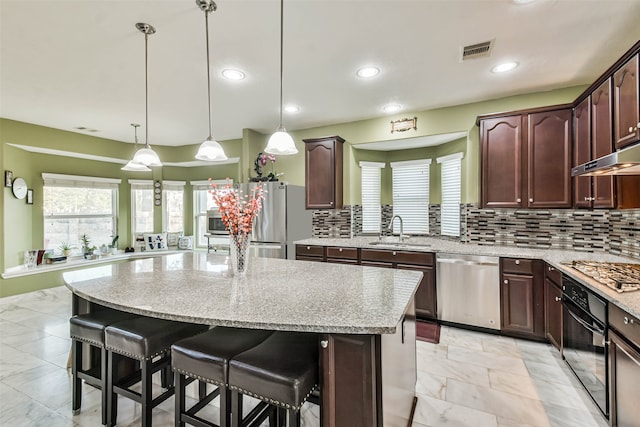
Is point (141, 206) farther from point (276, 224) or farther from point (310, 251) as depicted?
point (310, 251)

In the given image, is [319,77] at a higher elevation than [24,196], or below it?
higher

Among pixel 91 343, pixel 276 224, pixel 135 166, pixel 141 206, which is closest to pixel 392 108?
pixel 276 224

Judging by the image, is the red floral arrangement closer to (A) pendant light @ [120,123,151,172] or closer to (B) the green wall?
(A) pendant light @ [120,123,151,172]

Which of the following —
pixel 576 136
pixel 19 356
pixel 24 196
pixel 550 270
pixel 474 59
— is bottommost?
pixel 19 356

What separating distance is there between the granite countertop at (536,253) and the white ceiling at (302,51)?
1.76 metres

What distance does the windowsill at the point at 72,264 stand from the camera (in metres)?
4.46

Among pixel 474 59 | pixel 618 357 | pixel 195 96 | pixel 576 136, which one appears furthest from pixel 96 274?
pixel 576 136

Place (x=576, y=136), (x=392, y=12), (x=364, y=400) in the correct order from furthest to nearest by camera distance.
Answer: (x=576, y=136) < (x=392, y=12) < (x=364, y=400)

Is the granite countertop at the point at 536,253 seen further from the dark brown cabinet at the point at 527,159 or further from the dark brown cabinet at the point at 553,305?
the dark brown cabinet at the point at 527,159

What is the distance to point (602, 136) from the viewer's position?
8.11 feet

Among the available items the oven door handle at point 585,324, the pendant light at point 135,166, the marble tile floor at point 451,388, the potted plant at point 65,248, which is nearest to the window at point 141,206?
the potted plant at point 65,248

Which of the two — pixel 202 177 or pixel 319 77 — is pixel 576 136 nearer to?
pixel 319 77

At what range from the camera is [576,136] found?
2.91 meters

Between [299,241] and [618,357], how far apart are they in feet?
11.0
